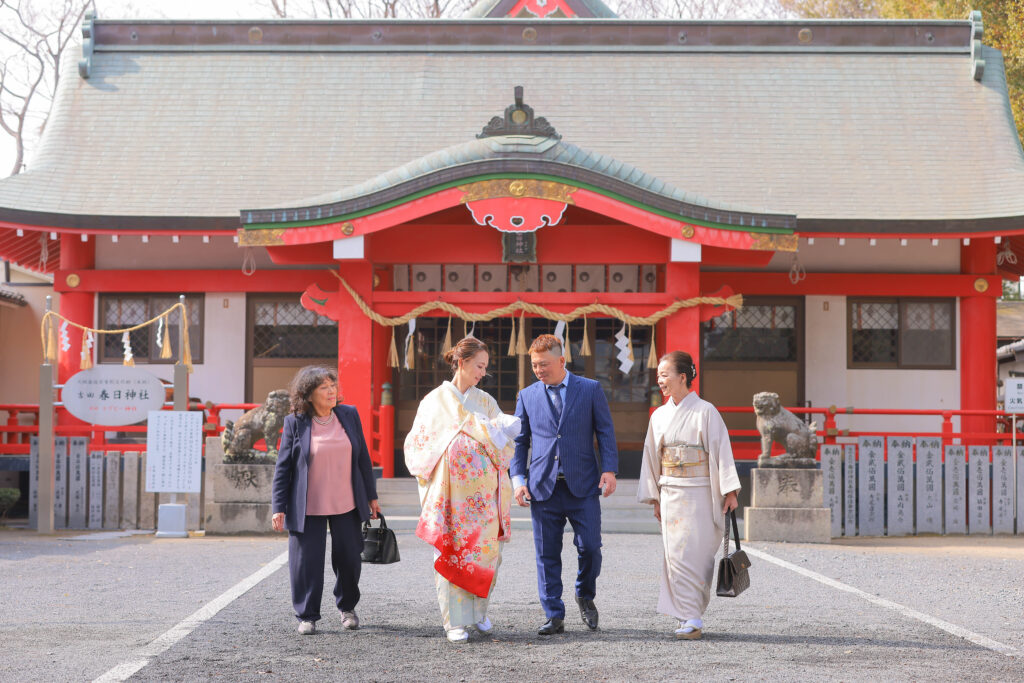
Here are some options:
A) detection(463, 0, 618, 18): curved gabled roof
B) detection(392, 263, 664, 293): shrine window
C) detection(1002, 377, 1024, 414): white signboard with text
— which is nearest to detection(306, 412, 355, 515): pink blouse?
detection(392, 263, 664, 293): shrine window

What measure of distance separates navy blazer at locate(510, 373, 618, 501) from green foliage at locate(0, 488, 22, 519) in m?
8.01

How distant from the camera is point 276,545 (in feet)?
31.8

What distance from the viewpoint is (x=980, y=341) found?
13.3 metres

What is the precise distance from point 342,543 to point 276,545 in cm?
392

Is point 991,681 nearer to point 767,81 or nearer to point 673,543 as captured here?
point 673,543

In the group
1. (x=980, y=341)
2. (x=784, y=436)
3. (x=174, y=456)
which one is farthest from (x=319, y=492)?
(x=980, y=341)

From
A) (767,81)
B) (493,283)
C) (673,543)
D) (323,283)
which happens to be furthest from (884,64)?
(673,543)

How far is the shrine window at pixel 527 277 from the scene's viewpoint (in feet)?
42.5

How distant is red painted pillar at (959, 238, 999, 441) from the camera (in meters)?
13.3

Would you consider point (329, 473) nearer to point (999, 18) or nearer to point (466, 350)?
point (466, 350)

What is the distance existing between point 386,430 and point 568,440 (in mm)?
6360

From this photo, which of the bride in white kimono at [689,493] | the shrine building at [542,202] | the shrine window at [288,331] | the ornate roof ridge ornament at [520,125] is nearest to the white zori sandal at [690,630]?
the bride in white kimono at [689,493]

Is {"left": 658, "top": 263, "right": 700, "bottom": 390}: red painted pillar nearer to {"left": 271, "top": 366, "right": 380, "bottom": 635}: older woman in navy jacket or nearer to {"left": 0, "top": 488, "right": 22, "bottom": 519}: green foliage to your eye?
{"left": 271, "top": 366, "right": 380, "bottom": 635}: older woman in navy jacket

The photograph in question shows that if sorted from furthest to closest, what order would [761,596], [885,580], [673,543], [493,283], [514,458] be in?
1. [493,283]
2. [885,580]
3. [761,596]
4. [514,458]
5. [673,543]
